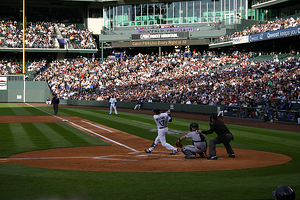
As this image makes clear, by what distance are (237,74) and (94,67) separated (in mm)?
28909

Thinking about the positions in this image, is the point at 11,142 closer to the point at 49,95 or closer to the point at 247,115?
the point at 247,115

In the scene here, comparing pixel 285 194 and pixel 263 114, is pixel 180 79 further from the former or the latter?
pixel 285 194

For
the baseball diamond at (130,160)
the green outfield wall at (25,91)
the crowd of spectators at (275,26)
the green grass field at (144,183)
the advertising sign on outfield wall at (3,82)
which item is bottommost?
the baseball diamond at (130,160)

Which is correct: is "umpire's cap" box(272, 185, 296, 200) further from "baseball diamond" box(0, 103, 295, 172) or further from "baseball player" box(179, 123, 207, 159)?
"baseball player" box(179, 123, 207, 159)

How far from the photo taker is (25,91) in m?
58.6

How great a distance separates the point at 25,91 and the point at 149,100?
28.3 m

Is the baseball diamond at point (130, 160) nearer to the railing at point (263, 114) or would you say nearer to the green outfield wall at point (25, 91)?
the railing at point (263, 114)

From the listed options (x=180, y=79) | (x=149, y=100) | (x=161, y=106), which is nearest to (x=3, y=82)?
(x=149, y=100)

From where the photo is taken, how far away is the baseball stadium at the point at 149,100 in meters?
8.26

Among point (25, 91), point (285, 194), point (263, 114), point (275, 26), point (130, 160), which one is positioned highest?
point (275, 26)

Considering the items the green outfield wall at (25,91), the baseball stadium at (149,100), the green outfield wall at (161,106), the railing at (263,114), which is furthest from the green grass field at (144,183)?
the green outfield wall at (25,91)

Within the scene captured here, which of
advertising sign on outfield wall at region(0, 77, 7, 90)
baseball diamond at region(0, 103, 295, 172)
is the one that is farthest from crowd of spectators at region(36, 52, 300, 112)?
baseball diamond at region(0, 103, 295, 172)

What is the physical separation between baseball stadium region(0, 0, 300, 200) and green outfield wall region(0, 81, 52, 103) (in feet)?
0.60

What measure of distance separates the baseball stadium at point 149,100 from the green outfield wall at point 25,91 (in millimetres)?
182
